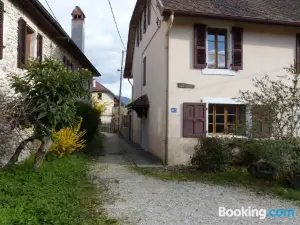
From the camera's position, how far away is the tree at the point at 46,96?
24.6 feet

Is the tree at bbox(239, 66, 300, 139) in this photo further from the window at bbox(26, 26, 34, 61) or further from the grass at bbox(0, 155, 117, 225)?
the window at bbox(26, 26, 34, 61)

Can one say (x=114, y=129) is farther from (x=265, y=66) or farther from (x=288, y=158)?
(x=288, y=158)

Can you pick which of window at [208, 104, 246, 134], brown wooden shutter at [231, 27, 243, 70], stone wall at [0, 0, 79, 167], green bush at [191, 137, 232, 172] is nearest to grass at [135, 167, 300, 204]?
green bush at [191, 137, 232, 172]

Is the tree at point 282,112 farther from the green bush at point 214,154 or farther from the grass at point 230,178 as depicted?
the green bush at point 214,154

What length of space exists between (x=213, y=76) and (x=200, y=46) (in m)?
1.10

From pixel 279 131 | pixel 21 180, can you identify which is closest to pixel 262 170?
pixel 279 131

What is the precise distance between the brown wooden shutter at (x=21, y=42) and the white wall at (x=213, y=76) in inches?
180

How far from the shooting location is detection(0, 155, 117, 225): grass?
4902mm

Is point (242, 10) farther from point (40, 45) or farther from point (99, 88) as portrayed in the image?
point (99, 88)

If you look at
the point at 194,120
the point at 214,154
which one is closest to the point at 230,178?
the point at 214,154

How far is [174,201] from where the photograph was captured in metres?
6.76

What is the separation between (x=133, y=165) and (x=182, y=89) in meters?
3.04

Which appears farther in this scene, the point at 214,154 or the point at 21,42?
the point at 214,154

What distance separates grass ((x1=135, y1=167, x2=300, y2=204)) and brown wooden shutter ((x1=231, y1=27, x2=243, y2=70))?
3.50 meters
